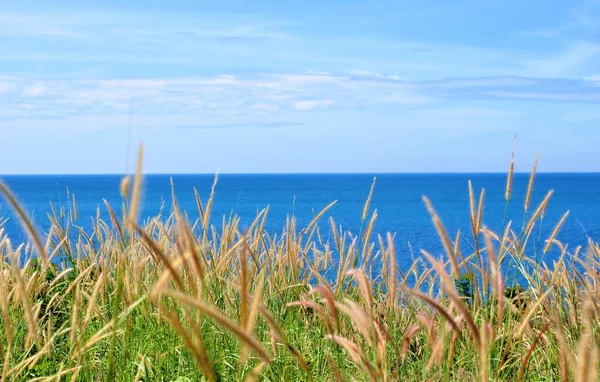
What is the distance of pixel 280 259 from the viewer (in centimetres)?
447

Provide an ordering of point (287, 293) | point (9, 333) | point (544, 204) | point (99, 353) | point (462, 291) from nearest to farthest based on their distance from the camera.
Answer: point (9, 333), point (544, 204), point (99, 353), point (287, 293), point (462, 291)

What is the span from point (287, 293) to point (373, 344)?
8.10ft

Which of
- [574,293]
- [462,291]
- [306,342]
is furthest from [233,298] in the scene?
[462,291]

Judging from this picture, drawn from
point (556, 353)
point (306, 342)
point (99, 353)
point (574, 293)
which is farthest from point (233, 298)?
point (574, 293)

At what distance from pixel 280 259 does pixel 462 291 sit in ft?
5.34

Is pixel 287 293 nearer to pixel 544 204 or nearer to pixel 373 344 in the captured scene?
pixel 544 204

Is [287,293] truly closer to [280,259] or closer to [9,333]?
[280,259]

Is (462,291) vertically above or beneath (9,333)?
beneath

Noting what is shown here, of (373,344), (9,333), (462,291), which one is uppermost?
(373,344)

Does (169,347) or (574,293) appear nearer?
(169,347)

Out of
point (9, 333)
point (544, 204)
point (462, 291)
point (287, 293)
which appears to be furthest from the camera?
point (462, 291)

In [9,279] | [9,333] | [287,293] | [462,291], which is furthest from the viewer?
[462,291]

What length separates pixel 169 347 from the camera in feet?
9.96

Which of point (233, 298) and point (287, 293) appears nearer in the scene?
point (233, 298)
